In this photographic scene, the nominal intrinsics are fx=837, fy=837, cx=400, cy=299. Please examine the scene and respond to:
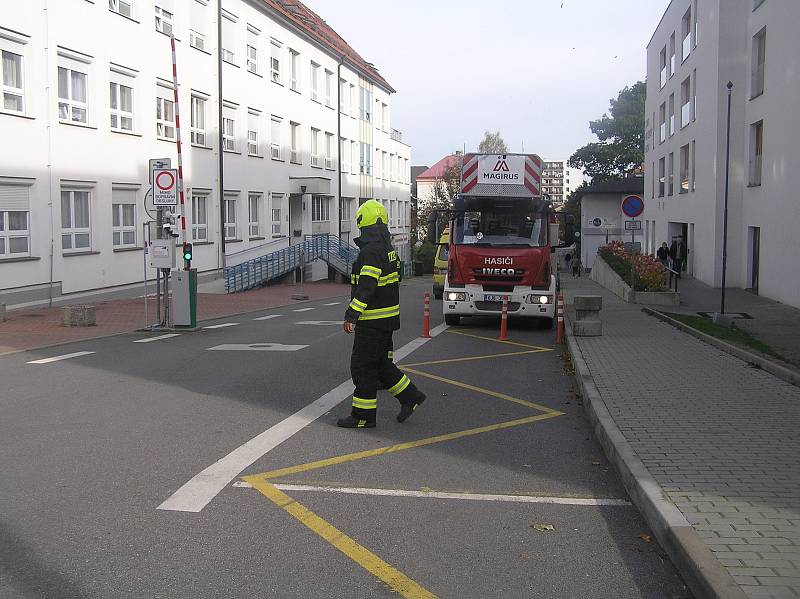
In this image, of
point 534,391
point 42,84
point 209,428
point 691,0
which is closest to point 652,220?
point 691,0

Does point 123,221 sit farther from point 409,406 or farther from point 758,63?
point 409,406

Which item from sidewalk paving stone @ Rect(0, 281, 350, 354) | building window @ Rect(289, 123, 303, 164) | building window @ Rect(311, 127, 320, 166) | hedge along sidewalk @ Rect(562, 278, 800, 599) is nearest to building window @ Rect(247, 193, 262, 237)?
building window @ Rect(289, 123, 303, 164)

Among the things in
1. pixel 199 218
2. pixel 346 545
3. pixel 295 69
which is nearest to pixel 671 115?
pixel 295 69

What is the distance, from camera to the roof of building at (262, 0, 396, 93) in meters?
38.9

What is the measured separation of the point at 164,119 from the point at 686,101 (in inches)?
826

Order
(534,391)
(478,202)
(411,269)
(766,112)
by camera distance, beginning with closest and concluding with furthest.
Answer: (534,391), (478,202), (766,112), (411,269)

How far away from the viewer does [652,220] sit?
4431 cm

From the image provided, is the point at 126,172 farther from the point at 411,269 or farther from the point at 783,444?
the point at 411,269

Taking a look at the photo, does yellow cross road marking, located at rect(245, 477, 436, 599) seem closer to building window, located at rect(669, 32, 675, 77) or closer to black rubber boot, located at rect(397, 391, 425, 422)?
black rubber boot, located at rect(397, 391, 425, 422)

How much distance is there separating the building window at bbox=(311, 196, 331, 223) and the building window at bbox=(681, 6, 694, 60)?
1891cm

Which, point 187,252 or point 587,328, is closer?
point 587,328

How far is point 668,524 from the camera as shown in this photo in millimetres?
4523

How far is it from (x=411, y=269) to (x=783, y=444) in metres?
52.4

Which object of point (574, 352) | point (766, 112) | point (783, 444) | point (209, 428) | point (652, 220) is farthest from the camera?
point (652, 220)
